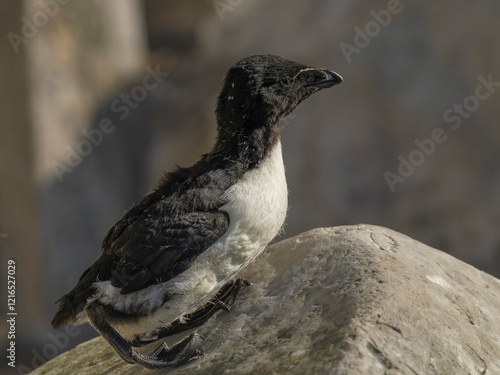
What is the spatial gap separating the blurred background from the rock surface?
5304 millimetres

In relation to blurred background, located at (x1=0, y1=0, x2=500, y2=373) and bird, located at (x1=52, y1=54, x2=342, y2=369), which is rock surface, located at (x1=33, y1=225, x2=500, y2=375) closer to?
bird, located at (x1=52, y1=54, x2=342, y2=369)

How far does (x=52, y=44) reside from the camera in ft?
36.9

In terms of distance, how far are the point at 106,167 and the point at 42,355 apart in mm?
2760

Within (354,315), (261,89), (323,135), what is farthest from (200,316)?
(323,135)

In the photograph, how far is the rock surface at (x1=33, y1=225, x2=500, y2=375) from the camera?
4004 mm

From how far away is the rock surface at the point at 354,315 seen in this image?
4.00 meters

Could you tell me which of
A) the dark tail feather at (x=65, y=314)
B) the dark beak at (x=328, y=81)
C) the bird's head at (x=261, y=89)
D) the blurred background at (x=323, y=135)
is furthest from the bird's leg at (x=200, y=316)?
the blurred background at (x=323, y=135)

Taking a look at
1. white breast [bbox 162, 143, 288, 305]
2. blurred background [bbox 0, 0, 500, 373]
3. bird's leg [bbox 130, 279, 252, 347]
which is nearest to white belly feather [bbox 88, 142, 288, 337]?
white breast [bbox 162, 143, 288, 305]

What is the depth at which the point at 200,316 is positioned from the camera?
16.3 ft

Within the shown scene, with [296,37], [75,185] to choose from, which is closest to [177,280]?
[75,185]

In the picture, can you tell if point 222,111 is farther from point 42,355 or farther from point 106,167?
point 106,167

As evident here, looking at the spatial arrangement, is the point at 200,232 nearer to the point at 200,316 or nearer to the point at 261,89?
the point at 200,316

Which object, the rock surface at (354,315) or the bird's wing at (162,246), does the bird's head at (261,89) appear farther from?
the rock surface at (354,315)

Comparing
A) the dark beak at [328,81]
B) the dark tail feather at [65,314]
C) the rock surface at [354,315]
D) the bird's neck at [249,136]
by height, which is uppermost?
the dark beak at [328,81]
